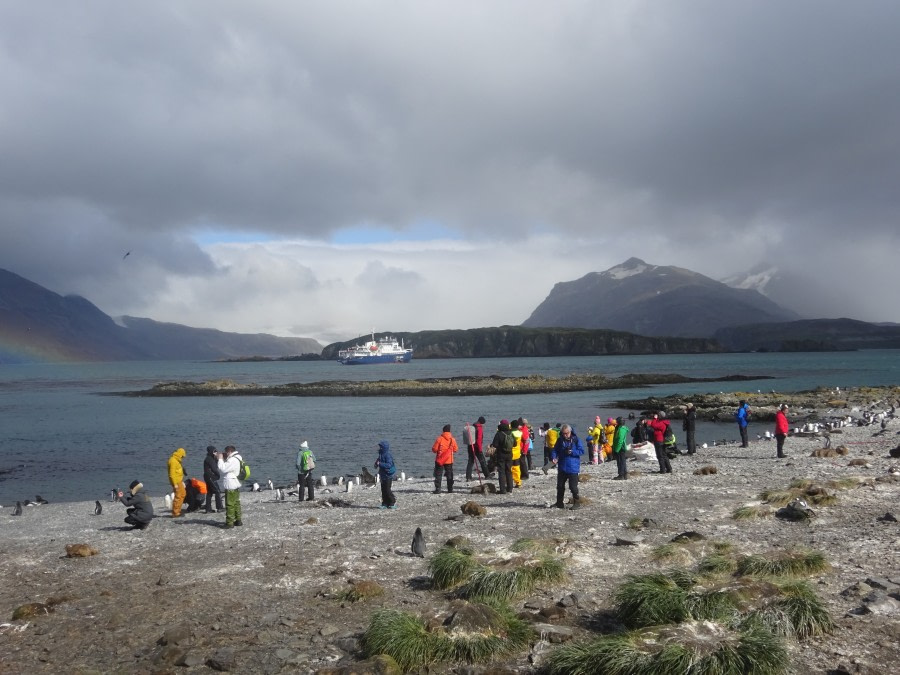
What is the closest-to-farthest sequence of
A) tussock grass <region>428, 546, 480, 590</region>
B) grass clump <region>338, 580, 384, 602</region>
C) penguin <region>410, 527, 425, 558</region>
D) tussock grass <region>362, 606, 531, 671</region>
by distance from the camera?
tussock grass <region>362, 606, 531, 671</region>
grass clump <region>338, 580, 384, 602</region>
tussock grass <region>428, 546, 480, 590</region>
penguin <region>410, 527, 425, 558</region>

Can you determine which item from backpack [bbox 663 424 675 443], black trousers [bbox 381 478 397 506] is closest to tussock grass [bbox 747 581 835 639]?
black trousers [bbox 381 478 397 506]

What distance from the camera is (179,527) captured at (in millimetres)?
17000

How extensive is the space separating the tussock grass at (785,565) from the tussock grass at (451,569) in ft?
12.9

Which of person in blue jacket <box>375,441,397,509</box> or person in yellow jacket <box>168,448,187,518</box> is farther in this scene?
person in yellow jacket <box>168,448,187,518</box>

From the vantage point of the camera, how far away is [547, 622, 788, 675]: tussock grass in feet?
22.3

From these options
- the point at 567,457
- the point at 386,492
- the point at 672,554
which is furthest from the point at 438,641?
the point at 386,492

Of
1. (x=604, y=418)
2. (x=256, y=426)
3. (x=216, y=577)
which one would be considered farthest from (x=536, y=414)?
(x=216, y=577)

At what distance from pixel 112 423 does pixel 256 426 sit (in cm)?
1581

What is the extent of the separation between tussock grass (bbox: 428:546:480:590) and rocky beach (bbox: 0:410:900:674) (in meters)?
0.16

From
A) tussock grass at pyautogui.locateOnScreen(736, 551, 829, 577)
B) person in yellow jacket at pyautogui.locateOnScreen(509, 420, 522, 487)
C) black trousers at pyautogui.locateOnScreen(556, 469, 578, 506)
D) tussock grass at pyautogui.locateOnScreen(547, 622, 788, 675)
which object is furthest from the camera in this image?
person in yellow jacket at pyautogui.locateOnScreen(509, 420, 522, 487)

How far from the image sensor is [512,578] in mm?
10016

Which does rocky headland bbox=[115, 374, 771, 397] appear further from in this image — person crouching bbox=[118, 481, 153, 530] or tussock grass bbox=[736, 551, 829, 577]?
tussock grass bbox=[736, 551, 829, 577]

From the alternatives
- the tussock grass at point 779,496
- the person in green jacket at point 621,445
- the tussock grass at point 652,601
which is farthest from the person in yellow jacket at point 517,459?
the tussock grass at point 652,601

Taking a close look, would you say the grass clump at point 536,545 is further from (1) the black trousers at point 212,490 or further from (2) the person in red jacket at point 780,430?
(2) the person in red jacket at point 780,430
